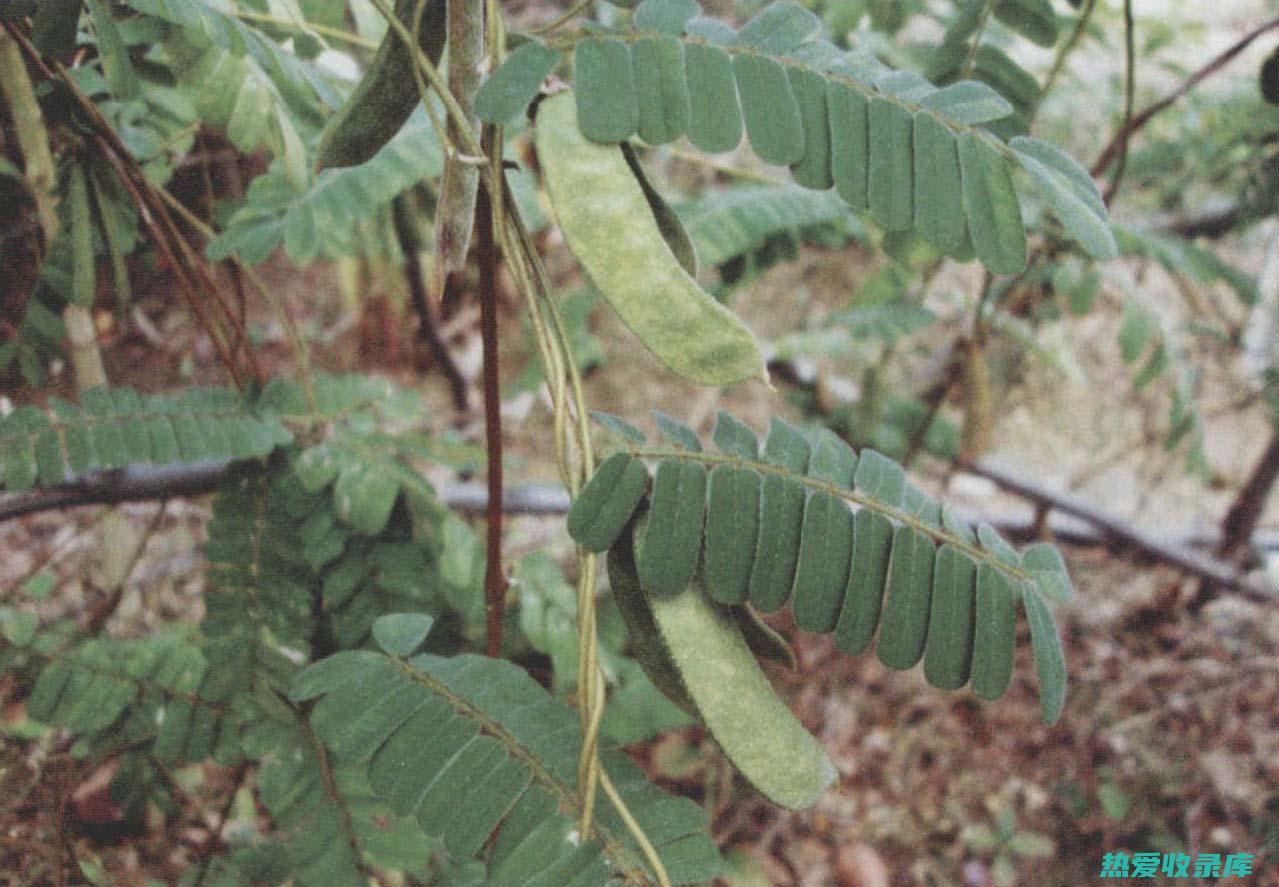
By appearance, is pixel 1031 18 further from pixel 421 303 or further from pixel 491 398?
pixel 421 303

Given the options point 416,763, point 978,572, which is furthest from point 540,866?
point 978,572

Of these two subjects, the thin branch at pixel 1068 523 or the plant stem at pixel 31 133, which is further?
the thin branch at pixel 1068 523

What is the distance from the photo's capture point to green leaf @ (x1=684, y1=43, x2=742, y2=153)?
532 millimetres

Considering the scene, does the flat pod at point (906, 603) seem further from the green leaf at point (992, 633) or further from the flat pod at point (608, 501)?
the flat pod at point (608, 501)

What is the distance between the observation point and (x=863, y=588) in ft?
1.92

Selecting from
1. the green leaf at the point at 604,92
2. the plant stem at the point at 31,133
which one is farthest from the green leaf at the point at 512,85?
the plant stem at the point at 31,133

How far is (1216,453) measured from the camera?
254 centimetres

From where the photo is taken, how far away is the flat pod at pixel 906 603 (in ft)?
1.91

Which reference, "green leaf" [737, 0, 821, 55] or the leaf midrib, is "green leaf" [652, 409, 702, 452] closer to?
the leaf midrib

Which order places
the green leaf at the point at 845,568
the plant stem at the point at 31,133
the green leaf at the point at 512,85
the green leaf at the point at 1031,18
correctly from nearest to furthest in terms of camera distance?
the green leaf at the point at 512,85 → the green leaf at the point at 845,568 → the plant stem at the point at 31,133 → the green leaf at the point at 1031,18

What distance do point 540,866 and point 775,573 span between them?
0.24 meters

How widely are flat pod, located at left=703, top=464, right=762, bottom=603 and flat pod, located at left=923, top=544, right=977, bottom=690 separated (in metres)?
0.13

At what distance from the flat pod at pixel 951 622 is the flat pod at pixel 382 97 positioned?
0.47 m

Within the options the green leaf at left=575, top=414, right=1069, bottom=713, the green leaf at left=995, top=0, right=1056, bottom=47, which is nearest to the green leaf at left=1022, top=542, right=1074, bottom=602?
the green leaf at left=575, top=414, right=1069, bottom=713
